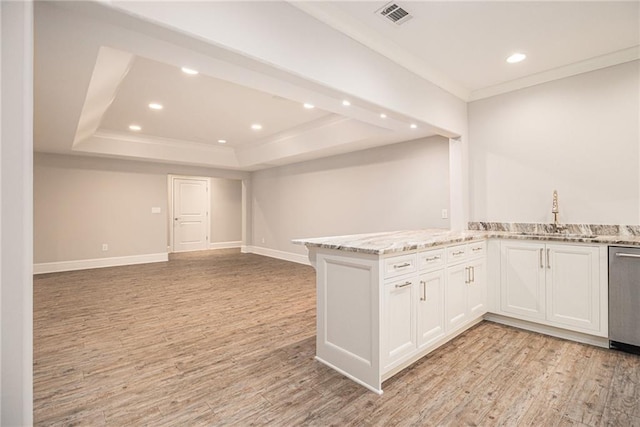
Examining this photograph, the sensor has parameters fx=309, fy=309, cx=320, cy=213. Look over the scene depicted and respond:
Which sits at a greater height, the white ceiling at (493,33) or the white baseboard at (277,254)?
the white ceiling at (493,33)

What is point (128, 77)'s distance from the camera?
3.47m

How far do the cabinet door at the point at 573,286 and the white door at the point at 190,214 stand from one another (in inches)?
353

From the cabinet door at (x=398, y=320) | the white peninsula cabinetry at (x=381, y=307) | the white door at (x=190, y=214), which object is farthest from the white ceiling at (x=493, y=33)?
the white door at (x=190, y=214)

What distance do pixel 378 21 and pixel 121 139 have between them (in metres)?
5.69

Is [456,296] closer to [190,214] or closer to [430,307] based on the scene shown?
[430,307]

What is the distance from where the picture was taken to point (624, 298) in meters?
2.61

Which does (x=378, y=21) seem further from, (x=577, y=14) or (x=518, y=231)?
(x=518, y=231)

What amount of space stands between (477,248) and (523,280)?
56cm

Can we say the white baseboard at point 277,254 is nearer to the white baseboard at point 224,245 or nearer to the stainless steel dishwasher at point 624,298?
the white baseboard at point 224,245

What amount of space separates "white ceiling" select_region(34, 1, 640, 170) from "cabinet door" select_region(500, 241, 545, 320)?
5.37 feet

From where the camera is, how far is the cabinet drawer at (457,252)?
2.75 meters

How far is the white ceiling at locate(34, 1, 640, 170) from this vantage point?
2.05 m

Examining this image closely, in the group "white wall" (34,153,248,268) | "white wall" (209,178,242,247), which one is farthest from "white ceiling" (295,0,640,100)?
"white wall" (209,178,242,247)

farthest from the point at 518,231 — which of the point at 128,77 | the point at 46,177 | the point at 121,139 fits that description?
the point at 46,177
